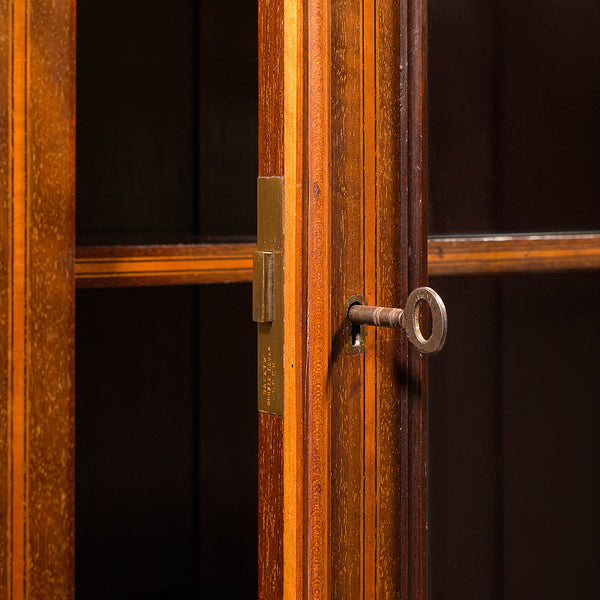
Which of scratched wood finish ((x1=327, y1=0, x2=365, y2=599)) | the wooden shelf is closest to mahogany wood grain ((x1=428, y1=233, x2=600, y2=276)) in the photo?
the wooden shelf

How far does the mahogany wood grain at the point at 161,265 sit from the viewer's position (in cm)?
84

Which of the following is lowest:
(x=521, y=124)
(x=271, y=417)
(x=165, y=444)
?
(x=165, y=444)

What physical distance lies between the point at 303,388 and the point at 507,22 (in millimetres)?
322

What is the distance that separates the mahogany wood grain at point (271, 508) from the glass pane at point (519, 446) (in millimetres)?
149

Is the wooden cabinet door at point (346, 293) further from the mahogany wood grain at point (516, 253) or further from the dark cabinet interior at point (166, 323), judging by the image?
the dark cabinet interior at point (166, 323)

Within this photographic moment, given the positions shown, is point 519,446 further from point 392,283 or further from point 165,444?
Answer: point 165,444

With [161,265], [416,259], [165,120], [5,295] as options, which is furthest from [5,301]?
[165,120]

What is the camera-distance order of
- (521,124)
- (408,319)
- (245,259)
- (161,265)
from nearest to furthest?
(408,319), (521,124), (161,265), (245,259)

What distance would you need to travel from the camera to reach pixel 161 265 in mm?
913

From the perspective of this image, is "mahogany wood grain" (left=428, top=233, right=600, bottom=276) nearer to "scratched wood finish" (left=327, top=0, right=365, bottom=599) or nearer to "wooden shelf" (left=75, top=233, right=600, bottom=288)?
"wooden shelf" (left=75, top=233, right=600, bottom=288)

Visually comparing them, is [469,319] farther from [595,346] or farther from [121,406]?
[121,406]

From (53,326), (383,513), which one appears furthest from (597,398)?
(53,326)

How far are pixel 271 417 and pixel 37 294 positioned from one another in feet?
0.90

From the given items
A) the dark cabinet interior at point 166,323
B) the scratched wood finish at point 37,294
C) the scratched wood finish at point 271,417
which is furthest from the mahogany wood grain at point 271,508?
the dark cabinet interior at point 166,323
